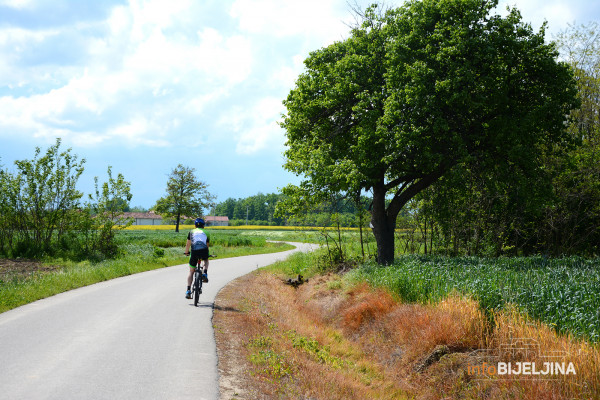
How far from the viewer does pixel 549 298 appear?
25.6 feet

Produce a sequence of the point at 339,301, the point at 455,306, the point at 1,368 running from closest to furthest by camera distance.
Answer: the point at 1,368 < the point at 455,306 < the point at 339,301

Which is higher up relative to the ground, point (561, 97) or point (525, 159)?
point (561, 97)

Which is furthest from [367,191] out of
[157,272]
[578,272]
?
[157,272]

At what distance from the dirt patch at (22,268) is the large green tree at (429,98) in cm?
1204

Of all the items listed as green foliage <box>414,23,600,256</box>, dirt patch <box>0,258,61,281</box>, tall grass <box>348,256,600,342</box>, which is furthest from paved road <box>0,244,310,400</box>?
green foliage <box>414,23,600,256</box>

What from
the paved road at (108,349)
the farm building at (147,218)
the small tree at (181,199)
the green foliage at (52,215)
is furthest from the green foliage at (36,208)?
the farm building at (147,218)

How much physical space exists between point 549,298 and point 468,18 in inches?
427

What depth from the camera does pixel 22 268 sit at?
A: 1942 centimetres

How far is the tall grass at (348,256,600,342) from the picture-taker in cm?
691

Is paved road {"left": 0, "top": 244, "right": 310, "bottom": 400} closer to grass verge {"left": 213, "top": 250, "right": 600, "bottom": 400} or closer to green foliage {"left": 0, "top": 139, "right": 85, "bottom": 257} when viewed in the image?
grass verge {"left": 213, "top": 250, "right": 600, "bottom": 400}

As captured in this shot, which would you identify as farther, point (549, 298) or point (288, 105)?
point (288, 105)

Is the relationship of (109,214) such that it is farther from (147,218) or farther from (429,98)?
(147,218)

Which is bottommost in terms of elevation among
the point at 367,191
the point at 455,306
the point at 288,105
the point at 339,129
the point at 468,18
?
the point at 455,306

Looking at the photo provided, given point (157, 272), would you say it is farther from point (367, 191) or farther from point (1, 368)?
point (1, 368)
